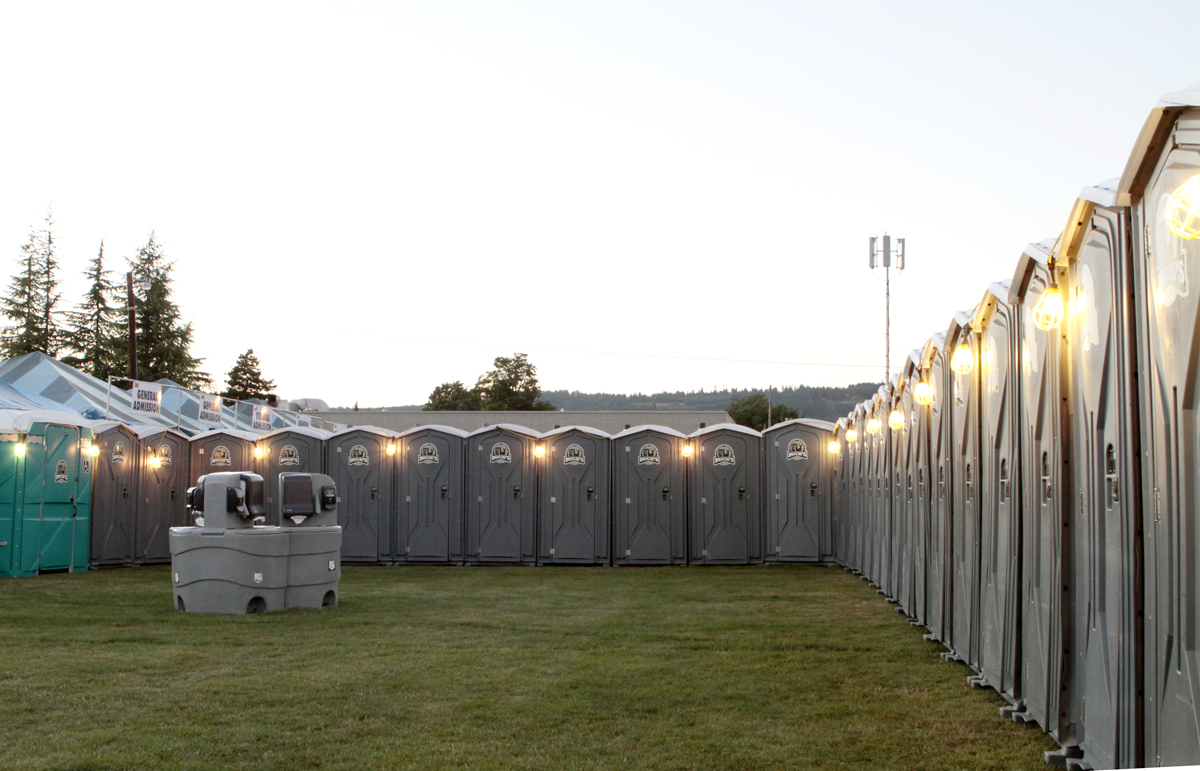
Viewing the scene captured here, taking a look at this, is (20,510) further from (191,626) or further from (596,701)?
(596,701)

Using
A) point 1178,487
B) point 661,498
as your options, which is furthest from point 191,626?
point 661,498

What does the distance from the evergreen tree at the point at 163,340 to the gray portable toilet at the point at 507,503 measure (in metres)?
35.0

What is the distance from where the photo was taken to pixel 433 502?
720 inches

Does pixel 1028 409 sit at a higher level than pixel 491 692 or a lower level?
higher

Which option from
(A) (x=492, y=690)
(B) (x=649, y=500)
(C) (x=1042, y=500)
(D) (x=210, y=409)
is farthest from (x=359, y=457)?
(C) (x=1042, y=500)

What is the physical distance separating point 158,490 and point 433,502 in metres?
5.04

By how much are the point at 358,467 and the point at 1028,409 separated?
14825mm

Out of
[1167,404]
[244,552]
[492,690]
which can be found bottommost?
[492,690]

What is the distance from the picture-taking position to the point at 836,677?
6977 millimetres

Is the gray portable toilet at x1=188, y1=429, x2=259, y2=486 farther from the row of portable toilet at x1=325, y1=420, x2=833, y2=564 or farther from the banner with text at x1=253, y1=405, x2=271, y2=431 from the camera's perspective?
the banner with text at x1=253, y1=405, x2=271, y2=431

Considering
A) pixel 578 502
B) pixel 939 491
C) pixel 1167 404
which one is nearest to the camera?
pixel 1167 404

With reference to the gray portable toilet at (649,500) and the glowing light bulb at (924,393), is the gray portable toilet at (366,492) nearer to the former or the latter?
the gray portable toilet at (649,500)

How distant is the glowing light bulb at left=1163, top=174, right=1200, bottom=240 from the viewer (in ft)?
9.64

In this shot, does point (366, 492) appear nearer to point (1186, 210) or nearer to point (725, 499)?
point (725, 499)
